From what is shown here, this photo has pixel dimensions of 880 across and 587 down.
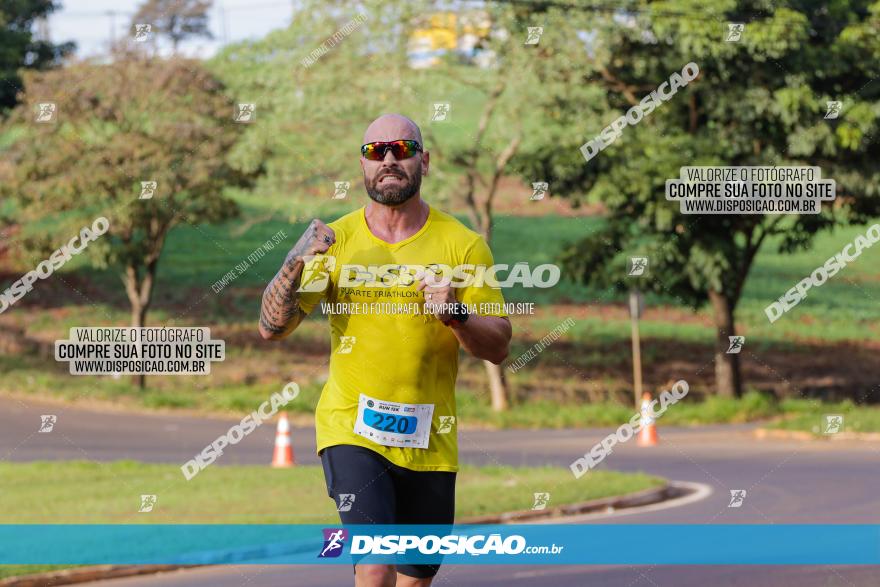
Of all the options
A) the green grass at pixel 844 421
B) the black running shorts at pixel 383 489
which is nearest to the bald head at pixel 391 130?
the black running shorts at pixel 383 489

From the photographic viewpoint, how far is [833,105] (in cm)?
2836

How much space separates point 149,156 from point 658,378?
1539 centimetres

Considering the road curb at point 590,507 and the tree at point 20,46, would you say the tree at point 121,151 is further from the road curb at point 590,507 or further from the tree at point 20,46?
the road curb at point 590,507

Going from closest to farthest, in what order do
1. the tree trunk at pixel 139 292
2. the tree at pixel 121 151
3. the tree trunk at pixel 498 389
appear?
the tree at pixel 121 151 → the tree trunk at pixel 498 389 → the tree trunk at pixel 139 292

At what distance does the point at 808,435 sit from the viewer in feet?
84.6

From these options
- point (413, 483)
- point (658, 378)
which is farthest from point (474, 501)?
point (658, 378)

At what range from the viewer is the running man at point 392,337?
542 cm

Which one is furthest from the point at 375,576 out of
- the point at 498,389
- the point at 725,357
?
the point at 725,357

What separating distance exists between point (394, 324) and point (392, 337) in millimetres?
50

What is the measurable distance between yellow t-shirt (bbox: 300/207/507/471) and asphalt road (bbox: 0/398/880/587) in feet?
15.5

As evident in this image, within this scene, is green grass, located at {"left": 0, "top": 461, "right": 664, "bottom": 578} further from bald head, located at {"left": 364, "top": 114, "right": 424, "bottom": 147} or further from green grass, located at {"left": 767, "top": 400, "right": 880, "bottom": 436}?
green grass, located at {"left": 767, "top": 400, "right": 880, "bottom": 436}

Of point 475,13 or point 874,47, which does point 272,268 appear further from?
point 874,47

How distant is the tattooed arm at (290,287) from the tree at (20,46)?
34403 mm

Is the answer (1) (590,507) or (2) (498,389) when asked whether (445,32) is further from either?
(1) (590,507)
